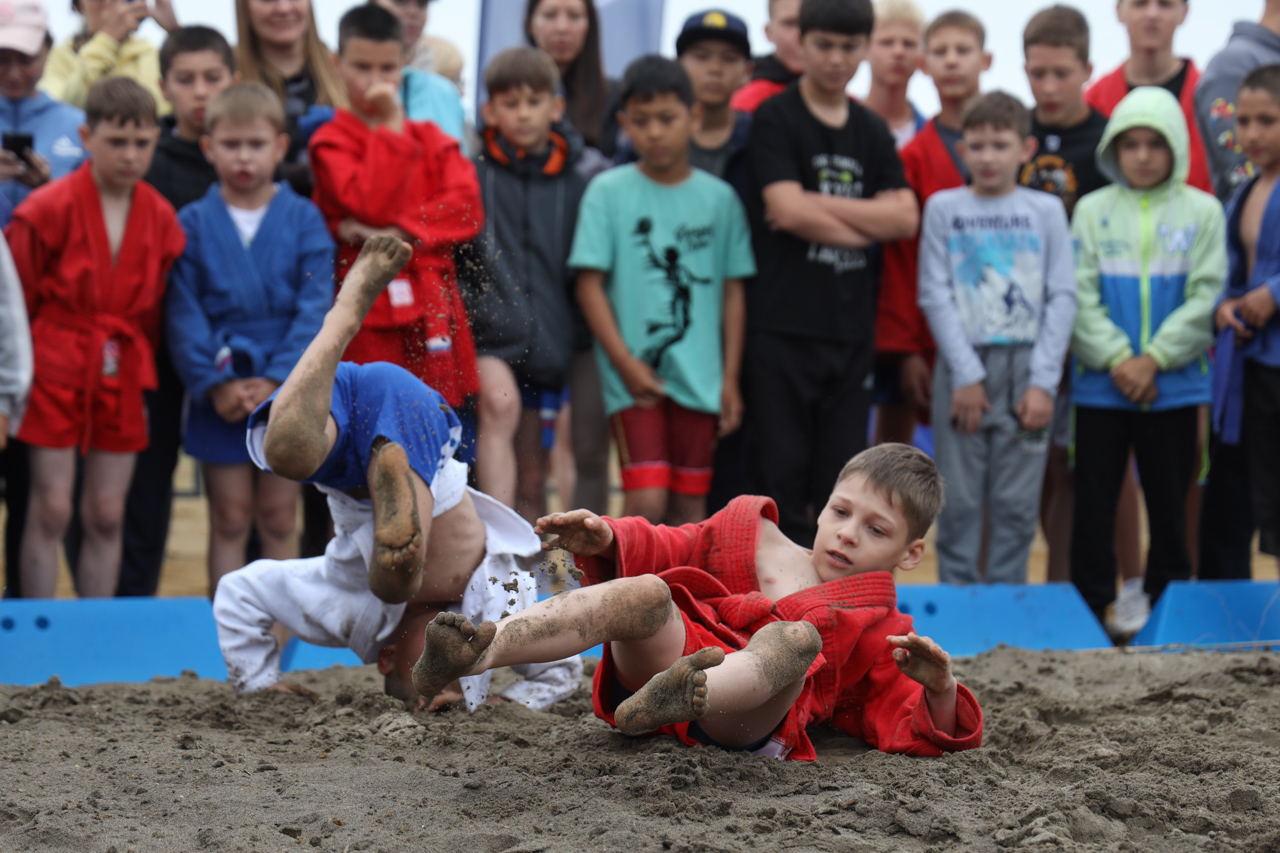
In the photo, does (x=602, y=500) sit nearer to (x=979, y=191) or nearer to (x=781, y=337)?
(x=781, y=337)

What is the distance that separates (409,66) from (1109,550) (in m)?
3.59

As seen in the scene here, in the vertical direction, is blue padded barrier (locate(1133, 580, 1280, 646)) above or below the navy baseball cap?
below

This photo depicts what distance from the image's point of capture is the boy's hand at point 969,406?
4656mm

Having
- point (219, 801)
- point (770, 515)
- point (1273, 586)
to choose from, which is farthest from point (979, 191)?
point (219, 801)

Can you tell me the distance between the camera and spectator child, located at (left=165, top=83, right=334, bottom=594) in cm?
420

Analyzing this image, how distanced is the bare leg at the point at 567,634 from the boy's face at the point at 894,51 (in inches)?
151

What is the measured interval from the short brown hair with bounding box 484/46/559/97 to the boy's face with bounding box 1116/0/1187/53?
269 cm

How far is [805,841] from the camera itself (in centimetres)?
213

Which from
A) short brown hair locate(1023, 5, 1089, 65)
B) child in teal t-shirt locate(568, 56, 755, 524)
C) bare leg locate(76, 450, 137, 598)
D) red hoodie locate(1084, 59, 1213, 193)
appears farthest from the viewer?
red hoodie locate(1084, 59, 1213, 193)

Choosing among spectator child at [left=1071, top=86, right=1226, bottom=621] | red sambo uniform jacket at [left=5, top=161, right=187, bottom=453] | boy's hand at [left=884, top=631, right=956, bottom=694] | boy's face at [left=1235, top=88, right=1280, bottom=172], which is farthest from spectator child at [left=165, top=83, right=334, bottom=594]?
boy's face at [left=1235, top=88, right=1280, bottom=172]

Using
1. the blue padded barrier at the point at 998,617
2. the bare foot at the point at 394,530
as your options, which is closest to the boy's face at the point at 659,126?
the blue padded barrier at the point at 998,617

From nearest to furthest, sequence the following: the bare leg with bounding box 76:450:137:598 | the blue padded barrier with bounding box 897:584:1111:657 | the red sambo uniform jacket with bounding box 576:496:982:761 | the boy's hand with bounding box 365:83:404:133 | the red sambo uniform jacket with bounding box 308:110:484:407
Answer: the red sambo uniform jacket with bounding box 576:496:982:761
the red sambo uniform jacket with bounding box 308:110:484:407
the bare leg with bounding box 76:450:137:598
the boy's hand with bounding box 365:83:404:133
the blue padded barrier with bounding box 897:584:1111:657

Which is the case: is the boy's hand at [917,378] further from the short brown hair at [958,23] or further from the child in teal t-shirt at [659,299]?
the short brown hair at [958,23]

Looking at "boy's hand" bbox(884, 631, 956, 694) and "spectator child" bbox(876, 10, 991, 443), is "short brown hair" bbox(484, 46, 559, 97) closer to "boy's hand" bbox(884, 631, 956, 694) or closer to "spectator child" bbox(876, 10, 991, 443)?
"spectator child" bbox(876, 10, 991, 443)
